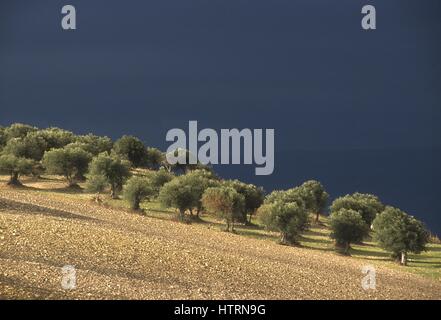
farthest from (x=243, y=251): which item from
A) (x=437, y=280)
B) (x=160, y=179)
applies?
(x=160, y=179)

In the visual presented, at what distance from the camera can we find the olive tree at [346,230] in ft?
139

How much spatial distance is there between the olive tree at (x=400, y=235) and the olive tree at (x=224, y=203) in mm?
10659

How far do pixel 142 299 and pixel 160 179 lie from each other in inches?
1559

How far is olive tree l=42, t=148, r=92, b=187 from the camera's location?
53.5 metres

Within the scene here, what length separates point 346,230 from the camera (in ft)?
139

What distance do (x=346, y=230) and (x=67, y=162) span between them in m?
27.3

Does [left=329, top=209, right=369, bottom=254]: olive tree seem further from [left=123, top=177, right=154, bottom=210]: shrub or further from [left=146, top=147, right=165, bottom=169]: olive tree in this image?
[left=146, top=147, right=165, bottom=169]: olive tree

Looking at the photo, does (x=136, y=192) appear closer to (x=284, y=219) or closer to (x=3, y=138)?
(x=284, y=219)

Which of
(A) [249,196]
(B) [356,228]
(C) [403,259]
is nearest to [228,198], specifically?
(A) [249,196]

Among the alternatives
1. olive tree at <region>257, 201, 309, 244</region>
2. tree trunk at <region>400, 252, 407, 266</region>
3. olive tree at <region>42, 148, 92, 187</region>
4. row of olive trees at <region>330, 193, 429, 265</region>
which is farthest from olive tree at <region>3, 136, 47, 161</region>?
tree trunk at <region>400, 252, 407, 266</region>

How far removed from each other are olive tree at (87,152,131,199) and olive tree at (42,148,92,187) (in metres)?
2.76

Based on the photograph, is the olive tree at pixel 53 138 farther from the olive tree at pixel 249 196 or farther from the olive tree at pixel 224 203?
the olive tree at pixel 224 203
